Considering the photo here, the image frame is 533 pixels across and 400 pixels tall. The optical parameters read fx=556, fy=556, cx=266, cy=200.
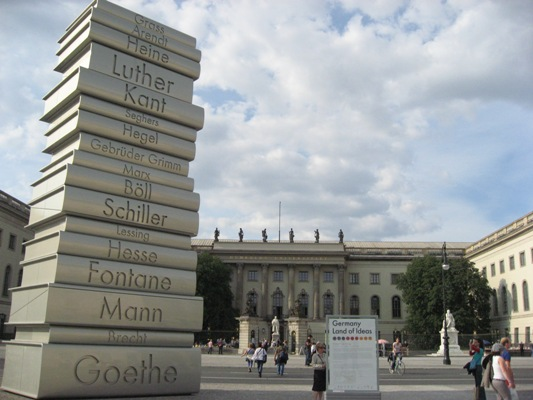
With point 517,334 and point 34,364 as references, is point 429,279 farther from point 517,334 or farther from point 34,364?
point 34,364

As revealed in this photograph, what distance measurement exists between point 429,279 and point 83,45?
68.0m

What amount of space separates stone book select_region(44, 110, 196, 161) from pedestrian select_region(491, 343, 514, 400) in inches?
450

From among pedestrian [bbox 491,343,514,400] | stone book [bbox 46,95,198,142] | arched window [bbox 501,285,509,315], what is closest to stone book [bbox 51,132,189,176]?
stone book [bbox 46,95,198,142]

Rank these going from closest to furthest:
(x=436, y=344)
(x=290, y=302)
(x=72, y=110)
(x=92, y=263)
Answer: (x=92, y=263)
(x=72, y=110)
(x=436, y=344)
(x=290, y=302)

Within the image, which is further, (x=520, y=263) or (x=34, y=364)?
(x=520, y=263)

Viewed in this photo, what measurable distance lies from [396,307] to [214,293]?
34280 millimetres

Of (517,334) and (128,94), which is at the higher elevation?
(128,94)

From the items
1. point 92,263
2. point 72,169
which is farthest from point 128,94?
point 92,263

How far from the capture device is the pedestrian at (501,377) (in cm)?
1303

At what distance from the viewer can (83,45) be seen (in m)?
17.3

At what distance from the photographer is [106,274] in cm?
1622

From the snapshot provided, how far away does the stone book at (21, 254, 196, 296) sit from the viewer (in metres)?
15.4

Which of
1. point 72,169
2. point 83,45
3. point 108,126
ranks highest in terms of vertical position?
point 83,45

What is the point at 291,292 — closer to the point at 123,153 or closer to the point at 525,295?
the point at 525,295
